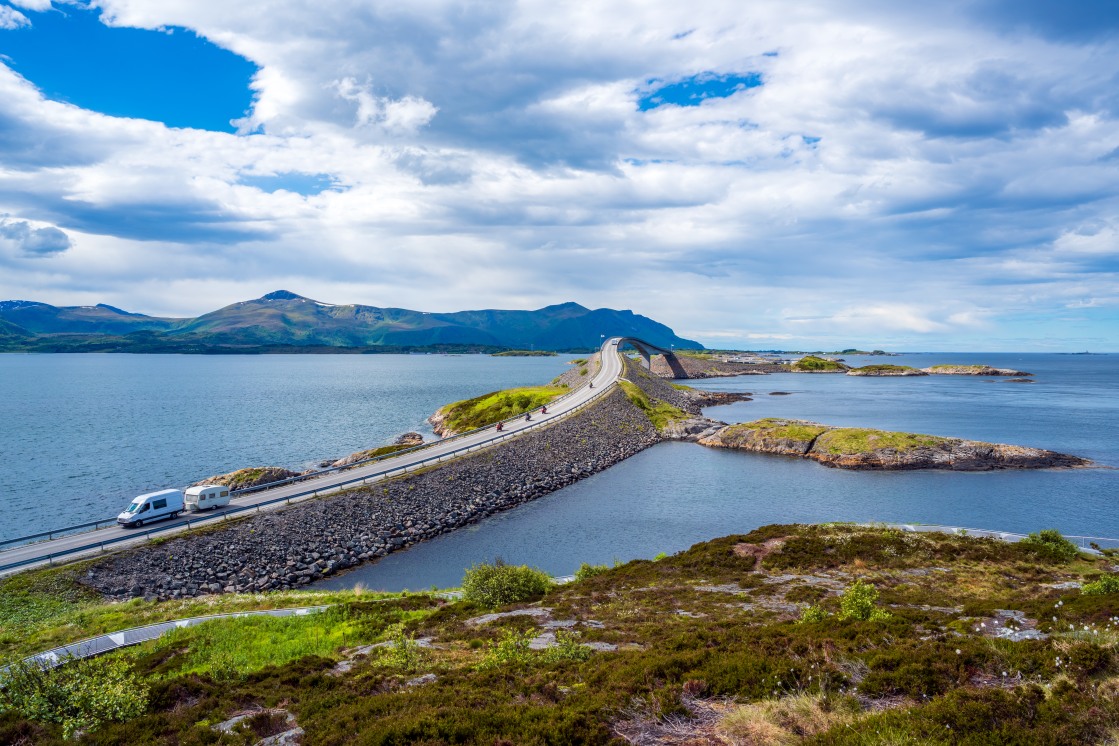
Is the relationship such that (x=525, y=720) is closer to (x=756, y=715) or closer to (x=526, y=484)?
(x=756, y=715)

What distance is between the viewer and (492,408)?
3979 inches

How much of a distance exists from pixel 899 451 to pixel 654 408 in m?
46.9

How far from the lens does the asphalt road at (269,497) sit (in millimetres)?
33375

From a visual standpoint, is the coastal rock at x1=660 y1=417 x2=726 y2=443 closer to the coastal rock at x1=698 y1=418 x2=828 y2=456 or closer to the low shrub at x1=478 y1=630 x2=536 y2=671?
the coastal rock at x1=698 y1=418 x2=828 y2=456

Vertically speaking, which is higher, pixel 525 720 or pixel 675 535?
pixel 525 720

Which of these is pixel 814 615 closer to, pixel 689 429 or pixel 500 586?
pixel 500 586

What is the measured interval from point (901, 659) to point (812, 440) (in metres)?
67.7

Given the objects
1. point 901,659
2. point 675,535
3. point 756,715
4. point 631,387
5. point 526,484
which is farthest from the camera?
point 631,387

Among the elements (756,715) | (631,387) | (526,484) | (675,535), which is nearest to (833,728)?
(756,715)

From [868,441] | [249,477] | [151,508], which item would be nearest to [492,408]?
[249,477]

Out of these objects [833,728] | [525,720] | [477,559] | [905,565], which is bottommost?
[477,559]

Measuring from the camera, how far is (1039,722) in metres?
9.79

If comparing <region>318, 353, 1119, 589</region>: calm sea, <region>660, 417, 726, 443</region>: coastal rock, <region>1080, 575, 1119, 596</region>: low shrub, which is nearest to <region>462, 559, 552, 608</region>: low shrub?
<region>318, 353, 1119, 589</region>: calm sea

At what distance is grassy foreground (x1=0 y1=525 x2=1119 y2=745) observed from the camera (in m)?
10.7
